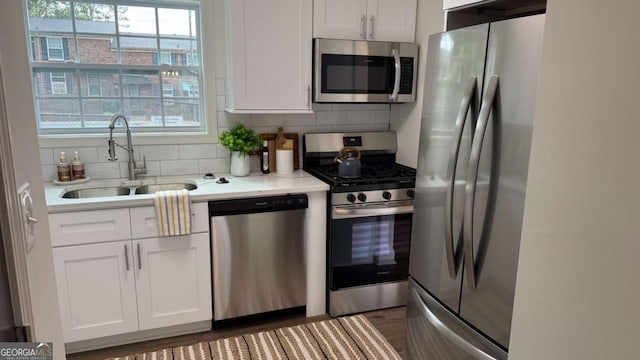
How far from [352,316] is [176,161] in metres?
1.63

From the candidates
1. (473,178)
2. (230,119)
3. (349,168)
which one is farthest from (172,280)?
(473,178)

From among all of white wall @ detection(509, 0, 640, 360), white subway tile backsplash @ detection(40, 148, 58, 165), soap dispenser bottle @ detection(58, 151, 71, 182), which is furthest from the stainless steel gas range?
white wall @ detection(509, 0, 640, 360)

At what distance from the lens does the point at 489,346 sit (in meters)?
1.66

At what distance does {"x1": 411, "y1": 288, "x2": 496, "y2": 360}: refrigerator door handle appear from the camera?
5.55ft

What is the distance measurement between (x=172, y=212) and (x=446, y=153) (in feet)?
5.07

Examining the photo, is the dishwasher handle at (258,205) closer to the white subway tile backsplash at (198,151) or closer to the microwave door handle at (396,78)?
the white subway tile backsplash at (198,151)

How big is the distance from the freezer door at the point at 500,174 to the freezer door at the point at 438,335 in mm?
60

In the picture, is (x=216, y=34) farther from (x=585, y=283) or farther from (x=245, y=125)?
(x=585, y=283)

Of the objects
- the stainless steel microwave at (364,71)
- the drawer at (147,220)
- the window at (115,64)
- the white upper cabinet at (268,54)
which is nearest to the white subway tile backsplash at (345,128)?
the stainless steel microwave at (364,71)

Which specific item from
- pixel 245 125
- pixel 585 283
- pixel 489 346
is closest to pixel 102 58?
pixel 245 125

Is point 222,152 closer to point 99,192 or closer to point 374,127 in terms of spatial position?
point 99,192

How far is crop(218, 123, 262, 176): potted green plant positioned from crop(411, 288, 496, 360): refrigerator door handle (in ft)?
A: 4.90

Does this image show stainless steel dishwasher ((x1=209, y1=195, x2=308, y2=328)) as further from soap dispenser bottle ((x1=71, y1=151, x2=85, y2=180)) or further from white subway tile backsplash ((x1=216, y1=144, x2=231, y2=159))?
soap dispenser bottle ((x1=71, y1=151, x2=85, y2=180))

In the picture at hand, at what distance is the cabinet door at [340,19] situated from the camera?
9.78 feet
